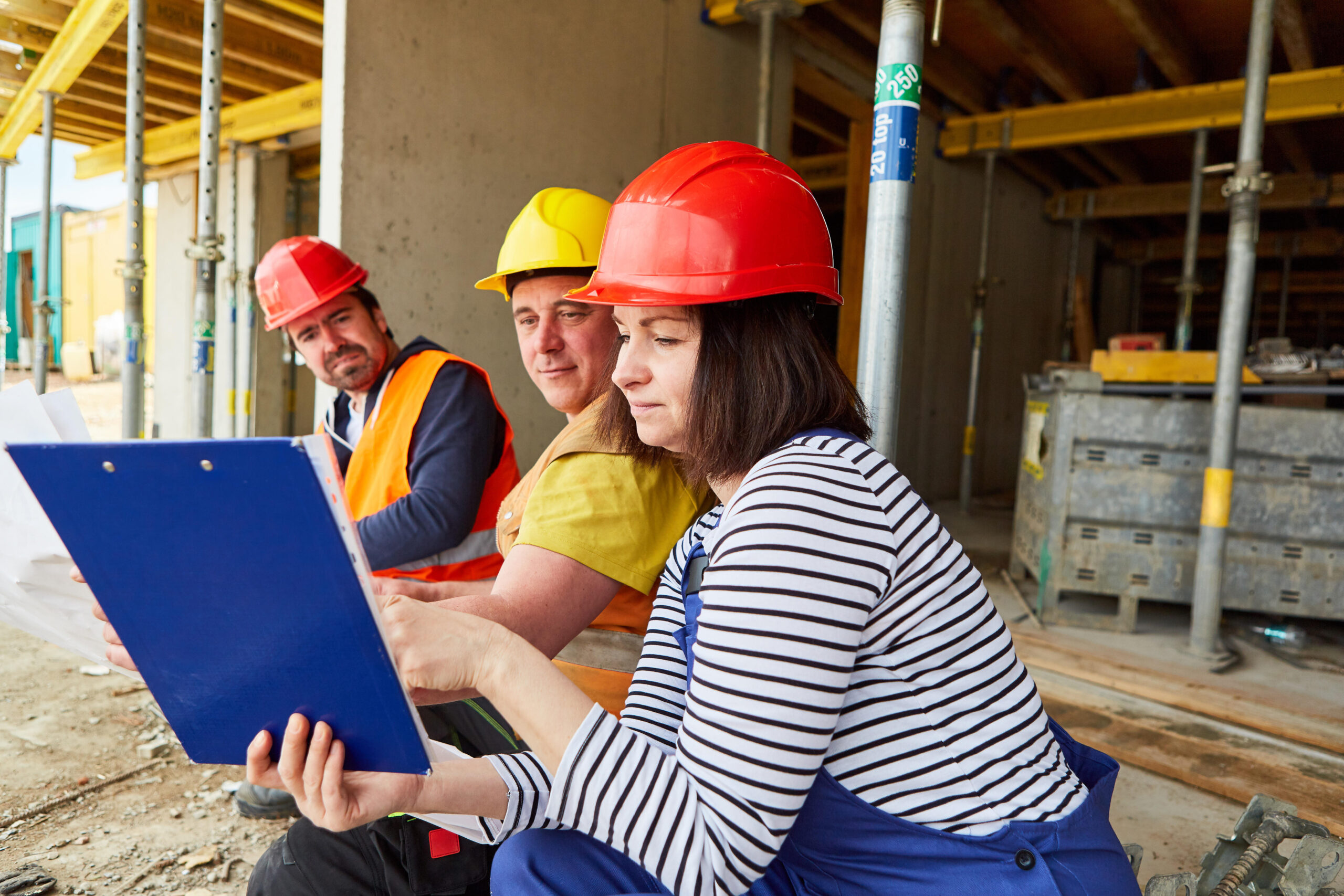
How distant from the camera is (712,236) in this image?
3.86ft

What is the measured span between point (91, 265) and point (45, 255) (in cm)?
1356

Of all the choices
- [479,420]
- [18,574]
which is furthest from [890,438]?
[18,574]

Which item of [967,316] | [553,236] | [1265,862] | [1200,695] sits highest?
[967,316]

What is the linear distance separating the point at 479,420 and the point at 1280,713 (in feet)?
10.9

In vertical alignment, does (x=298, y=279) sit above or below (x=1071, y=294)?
below

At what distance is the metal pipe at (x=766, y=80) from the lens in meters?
5.32

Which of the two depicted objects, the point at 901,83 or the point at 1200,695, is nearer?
the point at 901,83

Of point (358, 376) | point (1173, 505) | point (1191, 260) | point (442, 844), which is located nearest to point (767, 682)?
point (442, 844)

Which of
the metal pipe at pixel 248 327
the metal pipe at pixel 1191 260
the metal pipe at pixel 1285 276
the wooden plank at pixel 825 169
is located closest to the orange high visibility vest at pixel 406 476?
the metal pipe at pixel 248 327

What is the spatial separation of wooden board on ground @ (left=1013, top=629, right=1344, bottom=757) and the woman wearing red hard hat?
2.68 meters

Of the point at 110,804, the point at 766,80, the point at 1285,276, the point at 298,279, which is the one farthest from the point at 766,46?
the point at 1285,276

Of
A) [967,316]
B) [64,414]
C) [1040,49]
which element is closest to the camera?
[64,414]

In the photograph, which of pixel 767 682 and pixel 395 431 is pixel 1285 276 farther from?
pixel 767 682

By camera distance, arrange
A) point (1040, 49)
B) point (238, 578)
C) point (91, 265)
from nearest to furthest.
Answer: point (238, 578) < point (1040, 49) < point (91, 265)
